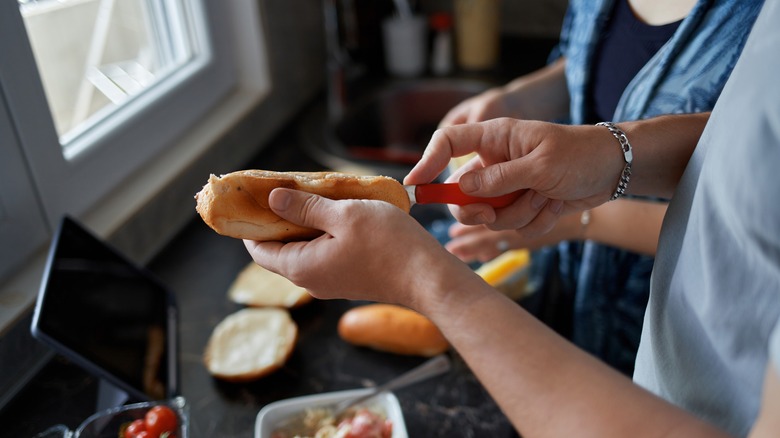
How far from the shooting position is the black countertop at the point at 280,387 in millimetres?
844

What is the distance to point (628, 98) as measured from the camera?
3.12 feet

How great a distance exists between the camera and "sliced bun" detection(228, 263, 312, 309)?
40.3 inches

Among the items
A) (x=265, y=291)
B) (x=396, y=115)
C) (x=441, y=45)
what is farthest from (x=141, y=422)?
→ (x=441, y=45)

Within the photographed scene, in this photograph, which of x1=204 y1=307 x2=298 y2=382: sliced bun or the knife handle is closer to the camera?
the knife handle

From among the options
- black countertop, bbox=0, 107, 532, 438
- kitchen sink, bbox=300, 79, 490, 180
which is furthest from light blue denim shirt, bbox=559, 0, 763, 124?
kitchen sink, bbox=300, 79, 490, 180

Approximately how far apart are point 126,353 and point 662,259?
0.71 m

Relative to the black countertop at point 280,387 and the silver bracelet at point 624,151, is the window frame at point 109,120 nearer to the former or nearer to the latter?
the black countertop at point 280,387

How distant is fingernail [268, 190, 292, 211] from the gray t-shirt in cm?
39

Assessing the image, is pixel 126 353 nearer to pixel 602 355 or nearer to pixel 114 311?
pixel 114 311

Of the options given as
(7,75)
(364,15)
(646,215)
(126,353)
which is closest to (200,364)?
(126,353)

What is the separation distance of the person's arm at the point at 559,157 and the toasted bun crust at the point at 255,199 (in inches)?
4.3

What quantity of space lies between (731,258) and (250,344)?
69cm

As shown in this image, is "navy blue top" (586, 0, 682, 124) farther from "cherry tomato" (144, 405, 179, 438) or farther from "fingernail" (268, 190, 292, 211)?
"cherry tomato" (144, 405, 179, 438)

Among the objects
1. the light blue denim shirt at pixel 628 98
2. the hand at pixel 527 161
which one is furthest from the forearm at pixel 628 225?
the hand at pixel 527 161
